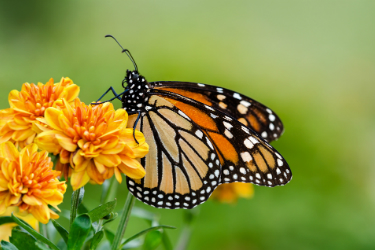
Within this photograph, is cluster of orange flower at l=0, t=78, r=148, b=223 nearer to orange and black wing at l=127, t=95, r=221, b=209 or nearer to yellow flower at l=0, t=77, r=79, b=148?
yellow flower at l=0, t=77, r=79, b=148

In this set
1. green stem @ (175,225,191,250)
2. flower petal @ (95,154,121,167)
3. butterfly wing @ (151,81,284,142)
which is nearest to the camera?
flower petal @ (95,154,121,167)

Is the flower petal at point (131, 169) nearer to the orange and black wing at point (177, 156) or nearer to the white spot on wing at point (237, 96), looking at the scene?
the orange and black wing at point (177, 156)

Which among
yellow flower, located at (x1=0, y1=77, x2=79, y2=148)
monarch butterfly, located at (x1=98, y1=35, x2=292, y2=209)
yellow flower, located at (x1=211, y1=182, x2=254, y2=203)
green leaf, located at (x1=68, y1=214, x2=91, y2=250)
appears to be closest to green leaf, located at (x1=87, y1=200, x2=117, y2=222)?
green leaf, located at (x1=68, y1=214, x2=91, y2=250)

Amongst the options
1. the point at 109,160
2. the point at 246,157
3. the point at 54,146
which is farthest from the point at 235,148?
the point at 54,146

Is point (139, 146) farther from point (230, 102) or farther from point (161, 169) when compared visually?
point (230, 102)

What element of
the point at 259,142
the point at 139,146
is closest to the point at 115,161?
the point at 139,146

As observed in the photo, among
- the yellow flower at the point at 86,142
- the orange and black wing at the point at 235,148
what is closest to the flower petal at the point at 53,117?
the yellow flower at the point at 86,142

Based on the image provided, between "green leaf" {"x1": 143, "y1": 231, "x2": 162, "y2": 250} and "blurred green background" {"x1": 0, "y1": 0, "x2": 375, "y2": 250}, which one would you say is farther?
"blurred green background" {"x1": 0, "y1": 0, "x2": 375, "y2": 250}
